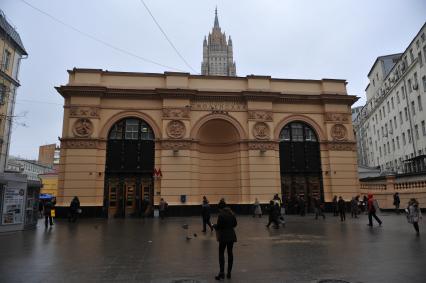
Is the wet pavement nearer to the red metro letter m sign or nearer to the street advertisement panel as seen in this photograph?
the street advertisement panel

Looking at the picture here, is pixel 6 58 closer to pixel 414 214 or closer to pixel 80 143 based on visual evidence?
pixel 80 143

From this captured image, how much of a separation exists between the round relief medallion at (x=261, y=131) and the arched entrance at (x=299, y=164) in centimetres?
185

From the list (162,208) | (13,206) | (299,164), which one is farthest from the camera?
(299,164)

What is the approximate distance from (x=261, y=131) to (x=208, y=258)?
18300 millimetres

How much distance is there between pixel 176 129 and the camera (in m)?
25.1

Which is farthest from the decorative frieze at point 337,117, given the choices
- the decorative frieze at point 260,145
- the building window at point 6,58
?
the building window at point 6,58

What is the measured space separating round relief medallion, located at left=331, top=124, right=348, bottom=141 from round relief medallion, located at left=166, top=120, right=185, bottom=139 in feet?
44.1


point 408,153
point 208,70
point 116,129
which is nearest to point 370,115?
point 408,153

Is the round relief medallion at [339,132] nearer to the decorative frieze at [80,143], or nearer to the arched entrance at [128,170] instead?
the arched entrance at [128,170]

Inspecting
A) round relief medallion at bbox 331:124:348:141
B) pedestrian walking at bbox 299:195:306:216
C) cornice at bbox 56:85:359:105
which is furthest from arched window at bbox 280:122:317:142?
pedestrian walking at bbox 299:195:306:216

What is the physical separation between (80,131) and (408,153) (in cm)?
4068

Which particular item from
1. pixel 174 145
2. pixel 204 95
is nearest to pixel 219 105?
pixel 204 95

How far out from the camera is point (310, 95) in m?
27.3

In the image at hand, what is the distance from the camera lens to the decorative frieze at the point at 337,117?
1083 inches
